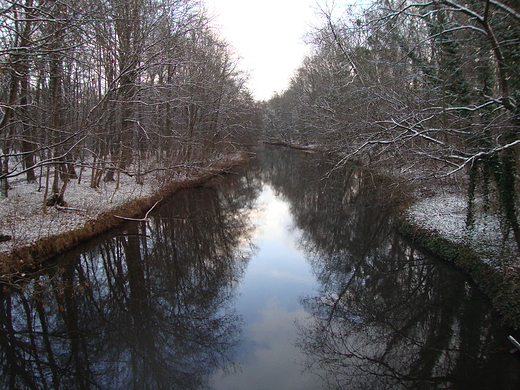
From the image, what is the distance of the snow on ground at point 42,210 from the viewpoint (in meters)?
8.54

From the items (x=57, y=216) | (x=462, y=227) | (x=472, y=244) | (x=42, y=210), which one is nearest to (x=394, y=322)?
(x=472, y=244)

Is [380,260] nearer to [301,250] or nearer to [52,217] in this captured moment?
[301,250]

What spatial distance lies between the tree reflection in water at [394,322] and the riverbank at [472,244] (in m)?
0.32

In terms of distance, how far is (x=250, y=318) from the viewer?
6824 mm

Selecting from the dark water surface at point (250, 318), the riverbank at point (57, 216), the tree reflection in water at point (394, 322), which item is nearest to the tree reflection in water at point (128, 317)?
the dark water surface at point (250, 318)

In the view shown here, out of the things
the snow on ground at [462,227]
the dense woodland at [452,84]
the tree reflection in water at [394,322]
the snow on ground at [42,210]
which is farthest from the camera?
the snow on ground at [42,210]

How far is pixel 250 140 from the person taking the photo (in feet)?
118

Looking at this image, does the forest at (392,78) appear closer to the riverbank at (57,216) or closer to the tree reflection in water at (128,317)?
the riverbank at (57,216)

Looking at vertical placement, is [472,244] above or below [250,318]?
above

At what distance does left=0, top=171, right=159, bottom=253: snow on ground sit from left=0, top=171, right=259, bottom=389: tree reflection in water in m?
1.01

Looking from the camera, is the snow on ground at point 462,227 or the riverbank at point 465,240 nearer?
the riverbank at point 465,240

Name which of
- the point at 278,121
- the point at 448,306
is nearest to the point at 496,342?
the point at 448,306

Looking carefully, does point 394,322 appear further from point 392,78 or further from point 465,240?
point 392,78

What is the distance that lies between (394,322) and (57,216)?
9.54 metres
